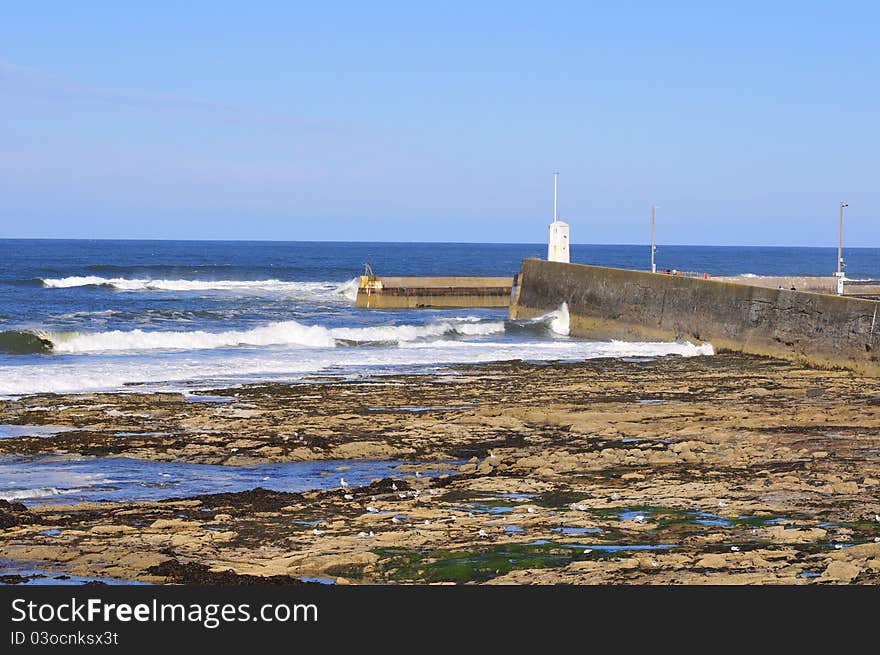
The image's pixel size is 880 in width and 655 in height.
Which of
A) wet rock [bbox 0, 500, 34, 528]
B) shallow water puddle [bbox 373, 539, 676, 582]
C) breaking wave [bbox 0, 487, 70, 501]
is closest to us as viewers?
shallow water puddle [bbox 373, 539, 676, 582]

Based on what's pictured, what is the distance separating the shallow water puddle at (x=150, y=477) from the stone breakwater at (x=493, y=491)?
1.16 ft

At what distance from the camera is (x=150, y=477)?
13188 millimetres

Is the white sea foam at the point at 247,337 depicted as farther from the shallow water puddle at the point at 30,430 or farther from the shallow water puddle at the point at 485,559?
the shallow water puddle at the point at 485,559

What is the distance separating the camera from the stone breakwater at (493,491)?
905cm

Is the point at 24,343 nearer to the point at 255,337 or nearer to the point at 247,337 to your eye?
the point at 247,337

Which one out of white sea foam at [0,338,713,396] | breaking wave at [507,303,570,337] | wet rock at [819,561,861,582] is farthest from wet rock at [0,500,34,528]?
breaking wave at [507,303,570,337]

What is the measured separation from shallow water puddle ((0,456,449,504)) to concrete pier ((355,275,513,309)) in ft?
111

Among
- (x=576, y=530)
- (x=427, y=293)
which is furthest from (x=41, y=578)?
(x=427, y=293)

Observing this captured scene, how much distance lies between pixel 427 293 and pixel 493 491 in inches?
1432

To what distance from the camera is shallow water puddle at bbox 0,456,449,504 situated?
12203mm

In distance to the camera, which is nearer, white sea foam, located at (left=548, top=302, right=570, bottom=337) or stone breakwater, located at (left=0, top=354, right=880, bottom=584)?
stone breakwater, located at (left=0, top=354, right=880, bottom=584)

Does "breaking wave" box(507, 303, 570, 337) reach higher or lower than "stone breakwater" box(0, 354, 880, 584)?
higher

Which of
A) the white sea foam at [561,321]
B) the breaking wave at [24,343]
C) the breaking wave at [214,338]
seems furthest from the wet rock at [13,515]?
the white sea foam at [561,321]

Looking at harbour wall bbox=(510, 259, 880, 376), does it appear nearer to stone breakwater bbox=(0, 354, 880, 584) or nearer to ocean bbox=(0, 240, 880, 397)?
ocean bbox=(0, 240, 880, 397)
